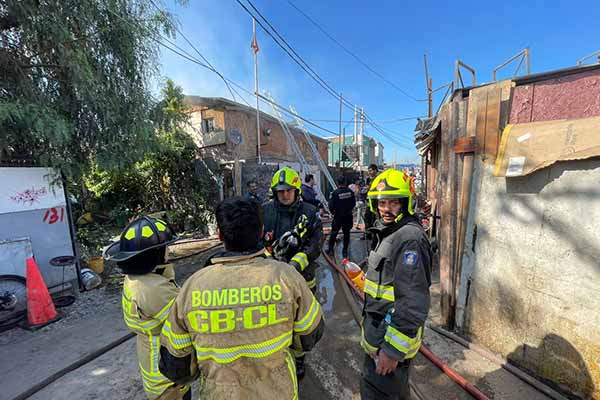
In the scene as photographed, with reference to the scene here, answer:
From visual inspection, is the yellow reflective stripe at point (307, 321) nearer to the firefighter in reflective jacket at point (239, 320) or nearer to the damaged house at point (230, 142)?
the firefighter in reflective jacket at point (239, 320)

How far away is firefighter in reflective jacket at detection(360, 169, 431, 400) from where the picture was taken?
59.9 inches

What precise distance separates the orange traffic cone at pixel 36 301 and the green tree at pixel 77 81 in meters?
1.69

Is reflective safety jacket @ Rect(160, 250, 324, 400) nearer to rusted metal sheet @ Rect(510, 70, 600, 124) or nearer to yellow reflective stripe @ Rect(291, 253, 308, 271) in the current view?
yellow reflective stripe @ Rect(291, 253, 308, 271)

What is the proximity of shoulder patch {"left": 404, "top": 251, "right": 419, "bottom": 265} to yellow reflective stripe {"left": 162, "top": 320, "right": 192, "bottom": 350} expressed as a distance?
4.10 ft

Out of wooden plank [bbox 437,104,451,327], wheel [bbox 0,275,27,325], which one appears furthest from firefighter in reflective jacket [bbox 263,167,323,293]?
wheel [bbox 0,275,27,325]

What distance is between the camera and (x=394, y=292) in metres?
1.63

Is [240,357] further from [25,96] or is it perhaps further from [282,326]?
[25,96]

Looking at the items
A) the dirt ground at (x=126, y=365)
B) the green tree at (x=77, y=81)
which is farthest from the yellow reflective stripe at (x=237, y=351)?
the green tree at (x=77, y=81)

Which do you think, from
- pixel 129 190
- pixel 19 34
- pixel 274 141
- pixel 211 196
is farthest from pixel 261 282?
pixel 274 141

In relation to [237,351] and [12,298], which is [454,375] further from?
[12,298]

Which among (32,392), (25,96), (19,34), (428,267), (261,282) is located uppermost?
(19,34)

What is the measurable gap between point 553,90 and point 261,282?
3.02 meters

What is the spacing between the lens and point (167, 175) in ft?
29.3

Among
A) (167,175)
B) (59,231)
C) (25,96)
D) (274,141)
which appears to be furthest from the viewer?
(274,141)
